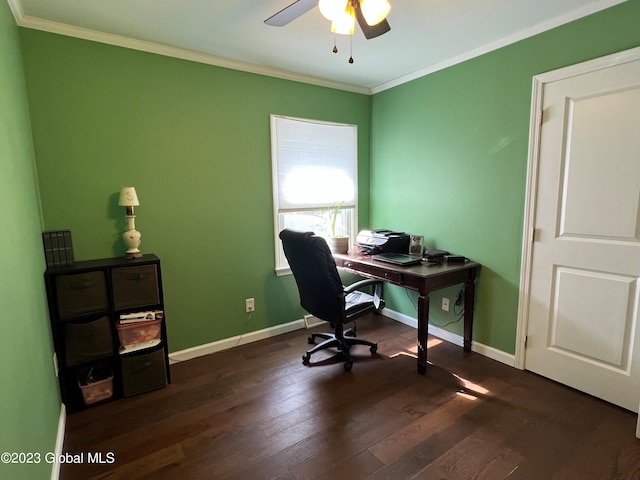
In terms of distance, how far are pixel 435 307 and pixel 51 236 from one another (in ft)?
9.87

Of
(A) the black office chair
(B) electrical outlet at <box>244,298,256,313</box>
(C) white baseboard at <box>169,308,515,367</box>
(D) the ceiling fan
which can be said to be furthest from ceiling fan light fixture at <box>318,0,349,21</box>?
(C) white baseboard at <box>169,308,515,367</box>

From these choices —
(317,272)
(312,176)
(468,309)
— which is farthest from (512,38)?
(317,272)

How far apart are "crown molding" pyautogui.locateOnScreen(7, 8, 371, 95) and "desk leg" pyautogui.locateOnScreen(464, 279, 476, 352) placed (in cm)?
226

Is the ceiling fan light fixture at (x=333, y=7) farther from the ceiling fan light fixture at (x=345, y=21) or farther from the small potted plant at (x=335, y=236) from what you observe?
the small potted plant at (x=335, y=236)

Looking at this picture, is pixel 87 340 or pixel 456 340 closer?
pixel 87 340

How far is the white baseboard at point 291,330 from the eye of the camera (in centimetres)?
269

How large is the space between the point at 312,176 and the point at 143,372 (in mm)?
2148

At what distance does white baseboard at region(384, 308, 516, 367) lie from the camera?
262 cm

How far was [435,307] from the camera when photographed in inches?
123

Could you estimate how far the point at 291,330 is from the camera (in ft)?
10.8

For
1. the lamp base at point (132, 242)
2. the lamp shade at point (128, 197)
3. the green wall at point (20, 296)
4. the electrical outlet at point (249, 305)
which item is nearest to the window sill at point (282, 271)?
the electrical outlet at point (249, 305)

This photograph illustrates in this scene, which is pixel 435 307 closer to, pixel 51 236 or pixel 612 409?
pixel 612 409

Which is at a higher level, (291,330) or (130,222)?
(130,222)

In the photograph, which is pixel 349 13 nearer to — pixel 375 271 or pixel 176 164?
pixel 176 164
